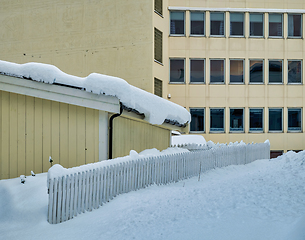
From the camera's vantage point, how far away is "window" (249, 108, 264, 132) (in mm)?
23531

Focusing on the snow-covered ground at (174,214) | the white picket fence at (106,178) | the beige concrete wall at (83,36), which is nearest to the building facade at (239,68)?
the beige concrete wall at (83,36)

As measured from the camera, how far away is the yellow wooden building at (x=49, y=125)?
27.1 ft

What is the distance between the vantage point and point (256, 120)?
2361cm

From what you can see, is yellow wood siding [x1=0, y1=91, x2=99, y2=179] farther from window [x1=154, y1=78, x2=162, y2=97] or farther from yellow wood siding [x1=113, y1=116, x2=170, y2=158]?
window [x1=154, y1=78, x2=162, y2=97]

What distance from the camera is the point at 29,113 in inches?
334

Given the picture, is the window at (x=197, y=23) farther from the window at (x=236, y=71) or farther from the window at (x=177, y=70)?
the window at (x=236, y=71)

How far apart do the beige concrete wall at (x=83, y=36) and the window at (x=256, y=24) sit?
31.0ft

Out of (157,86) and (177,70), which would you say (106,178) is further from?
(177,70)

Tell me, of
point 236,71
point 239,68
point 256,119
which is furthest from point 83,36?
point 256,119

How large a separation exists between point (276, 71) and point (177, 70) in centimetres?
769

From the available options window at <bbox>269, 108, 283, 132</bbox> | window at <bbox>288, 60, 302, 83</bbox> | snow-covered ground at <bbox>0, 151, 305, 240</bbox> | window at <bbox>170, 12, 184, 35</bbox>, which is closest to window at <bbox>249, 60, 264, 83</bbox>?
window at <bbox>288, 60, 302, 83</bbox>

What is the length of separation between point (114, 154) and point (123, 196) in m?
1.90

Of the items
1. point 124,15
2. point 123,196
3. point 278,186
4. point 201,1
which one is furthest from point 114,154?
point 201,1

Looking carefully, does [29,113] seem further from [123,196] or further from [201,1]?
[201,1]
